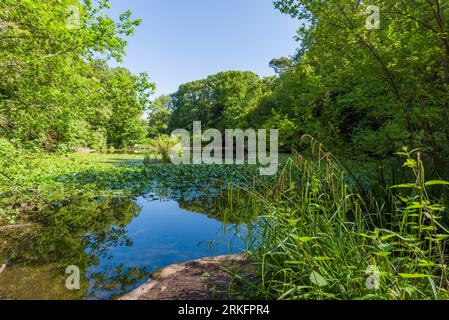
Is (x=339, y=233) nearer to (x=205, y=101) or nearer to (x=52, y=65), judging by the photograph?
(x=52, y=65)

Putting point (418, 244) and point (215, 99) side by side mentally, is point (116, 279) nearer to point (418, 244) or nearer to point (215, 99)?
point (418, 244)

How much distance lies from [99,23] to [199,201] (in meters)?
4.69

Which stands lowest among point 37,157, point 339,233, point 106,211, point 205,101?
point 106,211

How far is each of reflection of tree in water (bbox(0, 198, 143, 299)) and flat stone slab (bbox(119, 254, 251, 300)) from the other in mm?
573

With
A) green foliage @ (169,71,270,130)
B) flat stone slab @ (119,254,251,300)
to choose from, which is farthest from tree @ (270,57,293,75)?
flat stone slab @ (119,254,251,300)

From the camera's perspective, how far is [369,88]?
4.20 metres

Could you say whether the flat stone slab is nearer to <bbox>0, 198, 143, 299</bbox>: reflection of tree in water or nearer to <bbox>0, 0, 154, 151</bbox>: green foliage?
<bbox>0, 198, 143, 299</bbox>: reflection of tree in water

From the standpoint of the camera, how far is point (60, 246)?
372 centimetres

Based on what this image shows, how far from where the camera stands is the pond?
9.13 feet

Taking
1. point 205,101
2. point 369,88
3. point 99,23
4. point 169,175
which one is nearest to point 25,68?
point 99,23

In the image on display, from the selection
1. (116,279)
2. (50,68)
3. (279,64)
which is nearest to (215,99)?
(279,64)

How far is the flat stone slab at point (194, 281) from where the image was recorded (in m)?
2.26

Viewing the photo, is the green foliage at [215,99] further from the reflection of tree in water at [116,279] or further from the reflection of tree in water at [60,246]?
the reflection of tree in water at [116,279]

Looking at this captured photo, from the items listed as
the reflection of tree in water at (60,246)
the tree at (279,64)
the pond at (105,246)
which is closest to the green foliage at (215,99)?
the tree at (279,64)
